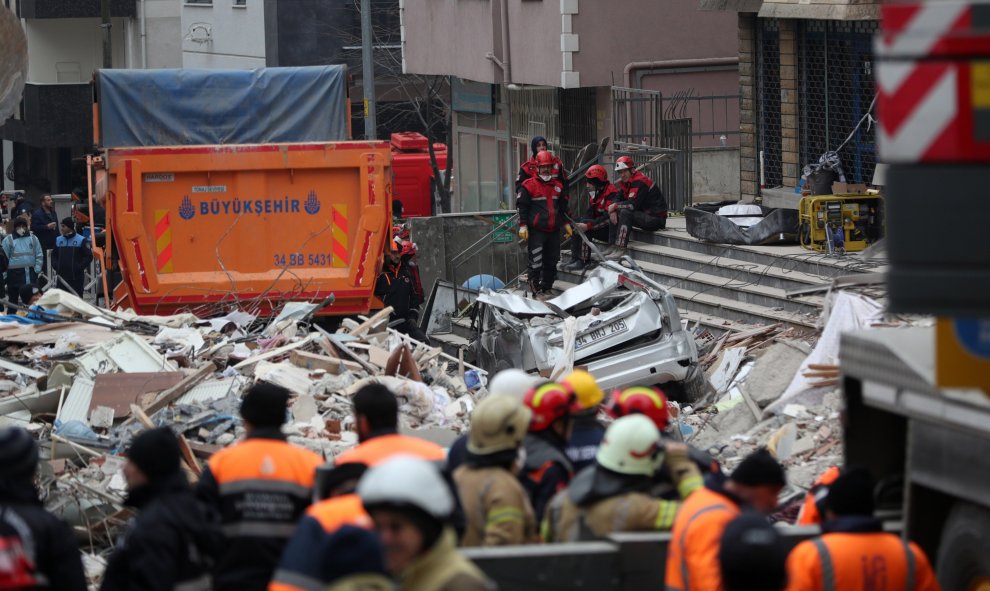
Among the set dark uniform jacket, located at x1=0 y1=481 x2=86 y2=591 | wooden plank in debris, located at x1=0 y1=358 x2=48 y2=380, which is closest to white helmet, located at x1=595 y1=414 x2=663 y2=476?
dark uniform jacket, located at x1=0 y1=481 x2=86 y2=591

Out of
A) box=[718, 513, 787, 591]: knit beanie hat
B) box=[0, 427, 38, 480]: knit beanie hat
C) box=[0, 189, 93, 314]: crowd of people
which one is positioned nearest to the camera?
box=[718, 513, 787, 591]: knit beanie hat

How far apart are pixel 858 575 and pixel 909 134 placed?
180 cm

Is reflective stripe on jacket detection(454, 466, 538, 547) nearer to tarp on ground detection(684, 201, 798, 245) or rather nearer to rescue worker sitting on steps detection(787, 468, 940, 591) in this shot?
rescue worker sitting on steps detection(787, 468, 940, 591)

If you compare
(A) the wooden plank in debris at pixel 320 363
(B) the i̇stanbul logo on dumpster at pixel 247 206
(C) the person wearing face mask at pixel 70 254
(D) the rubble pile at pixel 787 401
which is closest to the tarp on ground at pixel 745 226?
(D) the rubble pile at pixel 787 401

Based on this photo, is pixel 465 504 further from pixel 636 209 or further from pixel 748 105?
pixel 748 105

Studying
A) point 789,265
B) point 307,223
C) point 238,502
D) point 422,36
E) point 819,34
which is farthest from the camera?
point 422,36

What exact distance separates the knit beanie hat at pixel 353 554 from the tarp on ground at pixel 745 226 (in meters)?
13.4

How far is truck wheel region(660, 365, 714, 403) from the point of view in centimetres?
1363

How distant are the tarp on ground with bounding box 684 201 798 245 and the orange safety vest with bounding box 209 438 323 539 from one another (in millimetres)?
11881

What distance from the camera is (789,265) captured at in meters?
15.7

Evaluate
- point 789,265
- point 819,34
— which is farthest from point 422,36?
point 789,265

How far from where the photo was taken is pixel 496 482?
5.16 meters

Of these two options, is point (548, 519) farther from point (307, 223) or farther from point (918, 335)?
point (307, 223)

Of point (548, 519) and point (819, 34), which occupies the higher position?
point (819, 34)
